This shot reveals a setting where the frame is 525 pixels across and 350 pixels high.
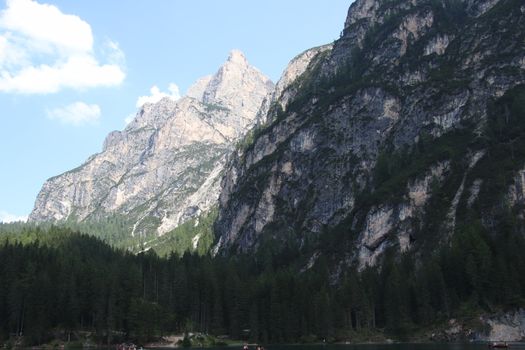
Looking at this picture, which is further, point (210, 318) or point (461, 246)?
point (210, 318)

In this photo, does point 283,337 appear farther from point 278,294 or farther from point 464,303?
point 464,303

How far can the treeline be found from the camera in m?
139

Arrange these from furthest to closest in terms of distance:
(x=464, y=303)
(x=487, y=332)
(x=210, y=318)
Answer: (x=210, y=318), (x=464, y=303), (x=487, y=332)

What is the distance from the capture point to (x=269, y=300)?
155500 mm

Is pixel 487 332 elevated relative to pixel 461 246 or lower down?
lower down

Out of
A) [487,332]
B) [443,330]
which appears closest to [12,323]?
[443,330]

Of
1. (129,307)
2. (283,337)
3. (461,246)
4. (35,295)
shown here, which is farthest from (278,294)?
(35,295)

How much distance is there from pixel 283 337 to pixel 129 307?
4118cm

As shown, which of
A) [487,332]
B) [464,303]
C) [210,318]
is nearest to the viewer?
[487,332]

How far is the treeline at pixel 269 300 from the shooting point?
138875 millimetres

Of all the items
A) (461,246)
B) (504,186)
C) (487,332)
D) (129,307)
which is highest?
(504,186)

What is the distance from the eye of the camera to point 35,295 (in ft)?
467

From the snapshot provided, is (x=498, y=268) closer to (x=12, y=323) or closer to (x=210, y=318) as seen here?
(x=210, y=318)

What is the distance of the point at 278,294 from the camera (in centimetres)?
15312
